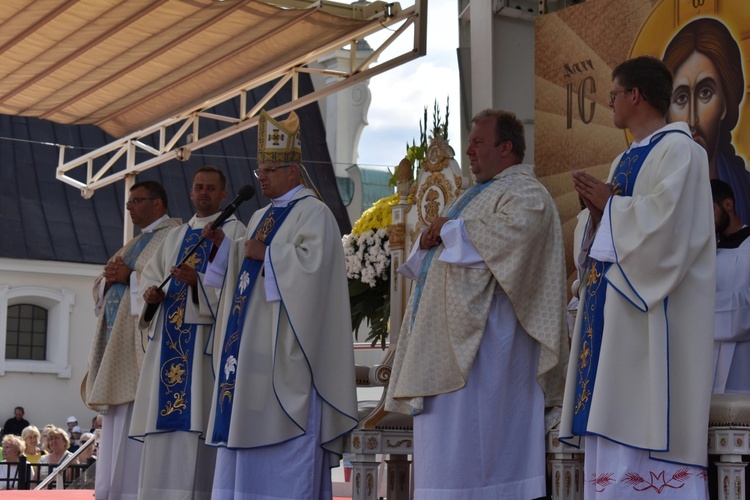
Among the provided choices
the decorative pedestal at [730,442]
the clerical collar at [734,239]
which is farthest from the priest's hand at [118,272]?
the decorative pedestal at [730,442]

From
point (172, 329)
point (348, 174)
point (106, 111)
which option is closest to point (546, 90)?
point (172, 329)

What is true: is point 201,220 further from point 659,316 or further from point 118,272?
point 659,316

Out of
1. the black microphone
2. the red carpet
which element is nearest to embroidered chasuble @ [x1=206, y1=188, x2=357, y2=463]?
the black microphone

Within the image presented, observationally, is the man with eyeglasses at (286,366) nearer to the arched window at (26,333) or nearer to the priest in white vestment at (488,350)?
the priest in white vestment at (488,350)

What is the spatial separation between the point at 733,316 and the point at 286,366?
2.10 metres

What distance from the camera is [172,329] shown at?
270 inches

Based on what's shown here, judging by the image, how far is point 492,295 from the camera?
17.1ft

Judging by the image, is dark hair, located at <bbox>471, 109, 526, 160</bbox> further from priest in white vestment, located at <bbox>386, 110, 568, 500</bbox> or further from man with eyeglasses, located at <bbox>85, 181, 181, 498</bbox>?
man with eyeglasses, located at <bbox>85, 181, 181, 498</bbox>

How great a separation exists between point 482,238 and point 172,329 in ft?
7.66

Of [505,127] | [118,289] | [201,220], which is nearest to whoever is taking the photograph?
[505,127]

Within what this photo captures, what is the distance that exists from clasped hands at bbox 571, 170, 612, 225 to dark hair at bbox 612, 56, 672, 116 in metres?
0.36

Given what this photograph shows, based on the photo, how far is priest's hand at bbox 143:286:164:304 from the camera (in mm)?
6695

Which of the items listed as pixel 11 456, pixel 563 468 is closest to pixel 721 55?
pixel 563 468

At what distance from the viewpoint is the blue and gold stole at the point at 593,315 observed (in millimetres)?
4434
